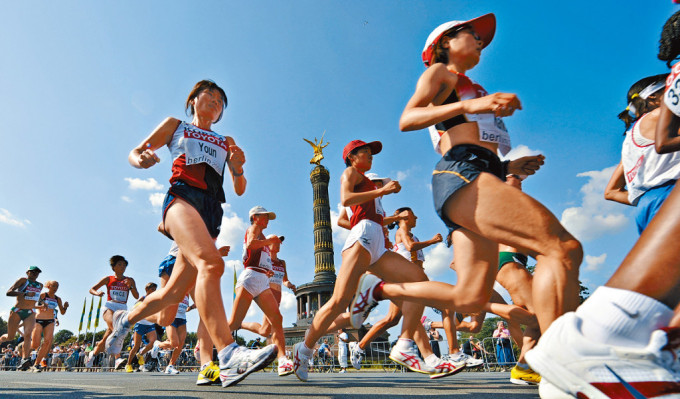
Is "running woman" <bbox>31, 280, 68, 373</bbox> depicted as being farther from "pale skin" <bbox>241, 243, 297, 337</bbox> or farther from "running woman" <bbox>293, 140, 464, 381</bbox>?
"running woman" <bbox>293, 140, 464, 381</bbox>

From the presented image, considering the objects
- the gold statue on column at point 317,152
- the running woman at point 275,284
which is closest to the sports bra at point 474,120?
the running woman at point 275,284

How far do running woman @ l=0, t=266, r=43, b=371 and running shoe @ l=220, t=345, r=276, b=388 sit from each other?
773 centimetres

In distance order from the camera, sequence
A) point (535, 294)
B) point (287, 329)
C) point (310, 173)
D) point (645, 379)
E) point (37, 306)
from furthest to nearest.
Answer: point (310, 173), point (287, 329), point (37, 306), point (535, 294), point (645, 379)

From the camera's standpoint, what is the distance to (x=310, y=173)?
6078 centimetres

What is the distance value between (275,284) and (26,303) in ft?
16.1

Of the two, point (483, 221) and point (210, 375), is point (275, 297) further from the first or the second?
point (483, 221)

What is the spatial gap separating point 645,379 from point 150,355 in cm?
1246

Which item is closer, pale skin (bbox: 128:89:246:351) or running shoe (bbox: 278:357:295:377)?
pale skin (bbox: 128:89:246:351)

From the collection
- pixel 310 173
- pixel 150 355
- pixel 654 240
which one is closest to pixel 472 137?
pixel 654 240

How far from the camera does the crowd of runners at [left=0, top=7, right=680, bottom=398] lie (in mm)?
1040

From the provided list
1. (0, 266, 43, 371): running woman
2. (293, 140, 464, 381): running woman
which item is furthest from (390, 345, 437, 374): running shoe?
(0, 266, 43, 371): running woman

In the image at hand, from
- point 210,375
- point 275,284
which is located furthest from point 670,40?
point 275,284

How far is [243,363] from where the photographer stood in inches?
95.7

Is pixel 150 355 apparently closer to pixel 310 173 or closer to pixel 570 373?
pixel 570 373
